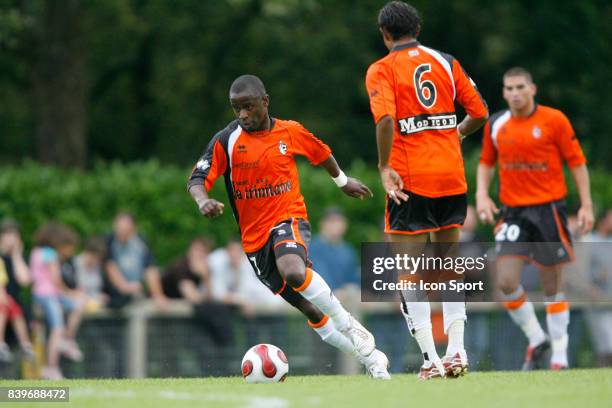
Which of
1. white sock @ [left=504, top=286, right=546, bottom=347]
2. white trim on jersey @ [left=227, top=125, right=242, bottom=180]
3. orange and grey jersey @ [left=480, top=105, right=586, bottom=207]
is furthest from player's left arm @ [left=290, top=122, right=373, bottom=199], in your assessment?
white sock @ [left=504, top=286, right=546, bottom=347]

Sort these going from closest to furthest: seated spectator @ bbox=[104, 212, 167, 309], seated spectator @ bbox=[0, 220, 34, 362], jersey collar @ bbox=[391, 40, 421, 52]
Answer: jersey collar @ bbox=[391, 40, 421, 52] < seated spectator @ bbox=[0, 220, 34, 362] < seated spectator @ bbox=[104, 212, 167, 309]

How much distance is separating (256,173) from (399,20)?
1651 millimetres

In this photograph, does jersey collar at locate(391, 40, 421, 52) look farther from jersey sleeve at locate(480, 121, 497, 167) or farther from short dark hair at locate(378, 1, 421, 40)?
jersey sleeve at locate(480, 121, 497, 167)

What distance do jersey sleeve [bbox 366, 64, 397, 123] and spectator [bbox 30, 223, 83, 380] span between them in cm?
752

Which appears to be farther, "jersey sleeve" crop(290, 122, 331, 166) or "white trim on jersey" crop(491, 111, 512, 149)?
"white trim on jersey" crop(491, 111, 512, 149)

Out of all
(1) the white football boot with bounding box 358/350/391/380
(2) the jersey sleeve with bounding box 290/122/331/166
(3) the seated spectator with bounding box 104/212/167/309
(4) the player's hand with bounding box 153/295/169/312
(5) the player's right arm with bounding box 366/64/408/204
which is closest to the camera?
(5) the player's right arm with bounding box 366/64/408/204

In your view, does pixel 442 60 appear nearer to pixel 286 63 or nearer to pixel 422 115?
pixel 422 115

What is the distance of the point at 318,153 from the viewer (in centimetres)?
1069

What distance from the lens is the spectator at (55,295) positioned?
16219 millimetres

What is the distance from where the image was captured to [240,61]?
30156 mm

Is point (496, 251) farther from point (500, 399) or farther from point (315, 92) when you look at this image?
point (315, 92)

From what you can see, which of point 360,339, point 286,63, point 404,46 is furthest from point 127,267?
point 286,63

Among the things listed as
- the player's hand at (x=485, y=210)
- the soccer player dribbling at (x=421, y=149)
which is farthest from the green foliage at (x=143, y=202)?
the soccer player dribbling at (x=421, y=149)

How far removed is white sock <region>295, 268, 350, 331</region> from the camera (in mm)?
10016
